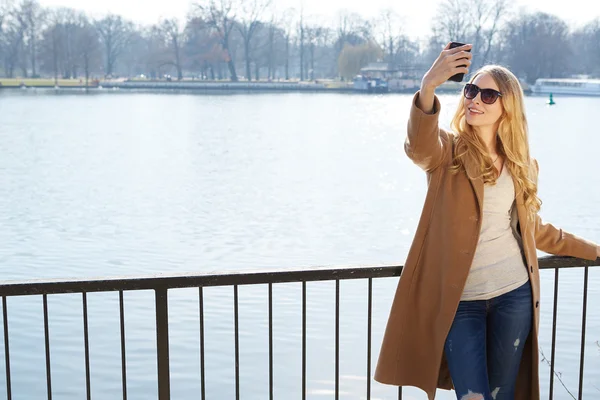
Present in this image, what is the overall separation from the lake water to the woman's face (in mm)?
654

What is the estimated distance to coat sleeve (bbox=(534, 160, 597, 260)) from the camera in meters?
3.34

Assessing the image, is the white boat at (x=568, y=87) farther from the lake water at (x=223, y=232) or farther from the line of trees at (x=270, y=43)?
the lake water at (x=223, y=232)

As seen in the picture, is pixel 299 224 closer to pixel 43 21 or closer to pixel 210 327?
pixel 210 327

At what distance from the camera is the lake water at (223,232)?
11.2m

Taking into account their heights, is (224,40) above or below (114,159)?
above

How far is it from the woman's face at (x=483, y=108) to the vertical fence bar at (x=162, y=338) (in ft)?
4.07

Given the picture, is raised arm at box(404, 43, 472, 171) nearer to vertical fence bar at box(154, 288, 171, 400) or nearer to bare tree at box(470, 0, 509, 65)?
vertical fence bar at box(154, 288, 171, 400)

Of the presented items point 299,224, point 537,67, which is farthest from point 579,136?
point 537,67

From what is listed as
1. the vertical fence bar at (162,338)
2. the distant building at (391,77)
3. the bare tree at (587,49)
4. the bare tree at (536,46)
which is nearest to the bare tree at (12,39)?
Answer: the distant building at (391,77)

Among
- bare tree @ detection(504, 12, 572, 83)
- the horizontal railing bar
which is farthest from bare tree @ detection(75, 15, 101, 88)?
the horizontal railing bar

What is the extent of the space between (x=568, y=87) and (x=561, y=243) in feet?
282

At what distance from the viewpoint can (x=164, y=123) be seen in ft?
165

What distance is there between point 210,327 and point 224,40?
310 feet

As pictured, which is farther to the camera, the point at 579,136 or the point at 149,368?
the point at 579,136
